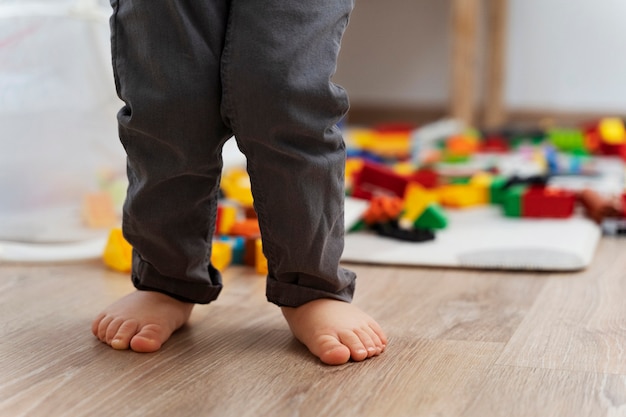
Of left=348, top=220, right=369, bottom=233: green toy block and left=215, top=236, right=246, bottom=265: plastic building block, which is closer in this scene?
left=215, top=236, right=246, bottom=265: plastic building block

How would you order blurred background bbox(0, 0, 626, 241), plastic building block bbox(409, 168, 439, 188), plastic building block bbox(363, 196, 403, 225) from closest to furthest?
plastic building block bbox(363, 196, 403, 225) < plastic building block bbox(409, 168, 439, 188) < blurred background bbox(0, 0, 626, 241)

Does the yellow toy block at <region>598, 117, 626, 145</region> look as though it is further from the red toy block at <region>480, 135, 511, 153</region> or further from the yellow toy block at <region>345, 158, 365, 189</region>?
the yellow toy block at <region>345, 158, 365, 189</region>

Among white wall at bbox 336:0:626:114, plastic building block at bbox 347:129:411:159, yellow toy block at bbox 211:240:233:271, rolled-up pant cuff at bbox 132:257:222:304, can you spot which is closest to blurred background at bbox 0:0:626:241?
white wall at bbox 336:0:626:114

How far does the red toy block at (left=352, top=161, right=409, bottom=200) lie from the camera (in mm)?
1562

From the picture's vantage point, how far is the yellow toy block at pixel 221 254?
123 centimetres

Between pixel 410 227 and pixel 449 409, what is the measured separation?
28.6 inches

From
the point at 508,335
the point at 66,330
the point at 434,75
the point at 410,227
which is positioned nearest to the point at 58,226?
the point at 66,330

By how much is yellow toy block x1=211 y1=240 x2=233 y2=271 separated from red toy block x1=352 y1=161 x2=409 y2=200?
35cm

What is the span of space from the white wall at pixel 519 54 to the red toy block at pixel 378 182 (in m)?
1.45

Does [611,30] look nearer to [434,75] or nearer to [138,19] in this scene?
[434,75]

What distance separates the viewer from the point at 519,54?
2.88 meters

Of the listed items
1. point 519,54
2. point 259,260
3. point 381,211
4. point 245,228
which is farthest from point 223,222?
point 519,54

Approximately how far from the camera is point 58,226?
1.35m

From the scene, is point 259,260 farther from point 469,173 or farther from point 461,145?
point 461,145
